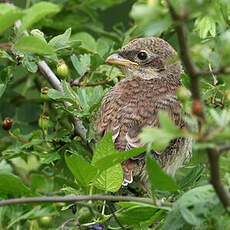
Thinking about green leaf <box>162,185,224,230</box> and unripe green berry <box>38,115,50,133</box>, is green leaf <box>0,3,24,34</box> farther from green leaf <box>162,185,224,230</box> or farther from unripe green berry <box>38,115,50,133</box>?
unripe green berry <box>38,115,50,133</box>

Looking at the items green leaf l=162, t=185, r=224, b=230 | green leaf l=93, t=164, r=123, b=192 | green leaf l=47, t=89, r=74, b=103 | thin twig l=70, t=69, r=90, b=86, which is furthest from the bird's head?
green leaf l=162, t=185, r=224, b=230

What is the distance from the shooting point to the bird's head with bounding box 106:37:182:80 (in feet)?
11.7

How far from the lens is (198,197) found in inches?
68.0

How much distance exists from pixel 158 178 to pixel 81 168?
0.29 m

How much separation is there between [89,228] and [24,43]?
2.80 ft

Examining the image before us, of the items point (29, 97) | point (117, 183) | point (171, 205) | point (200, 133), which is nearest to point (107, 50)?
point (29, 97)

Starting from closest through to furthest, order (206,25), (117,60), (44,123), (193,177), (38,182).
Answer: (38,182) < (206,25) < (193,177) < (44,123) < (117,60)

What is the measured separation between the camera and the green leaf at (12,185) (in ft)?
6.52

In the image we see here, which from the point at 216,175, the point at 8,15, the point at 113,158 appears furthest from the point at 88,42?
the point at 216,175

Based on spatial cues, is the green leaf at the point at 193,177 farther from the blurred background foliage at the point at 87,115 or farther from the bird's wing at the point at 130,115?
the bird's wing at the point at 130,115

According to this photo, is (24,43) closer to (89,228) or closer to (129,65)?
(89,228)

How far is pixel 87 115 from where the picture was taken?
279 centimetres

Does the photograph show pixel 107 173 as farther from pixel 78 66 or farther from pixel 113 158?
pixel 78 66

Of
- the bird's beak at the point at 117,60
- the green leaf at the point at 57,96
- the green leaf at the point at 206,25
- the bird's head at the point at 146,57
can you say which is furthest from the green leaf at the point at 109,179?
the bird's head at the point at 146,57
